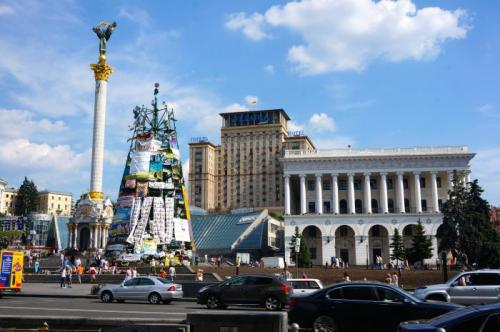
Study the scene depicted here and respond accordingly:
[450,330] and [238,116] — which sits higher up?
[238,116]

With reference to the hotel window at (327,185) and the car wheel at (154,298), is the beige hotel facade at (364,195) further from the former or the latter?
the car wheel at (154,298)

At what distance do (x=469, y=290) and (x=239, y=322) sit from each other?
13096 mm

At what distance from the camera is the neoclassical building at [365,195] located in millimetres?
78875

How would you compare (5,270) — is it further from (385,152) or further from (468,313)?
(385,152)

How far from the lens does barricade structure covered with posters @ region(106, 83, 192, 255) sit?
56625 mm

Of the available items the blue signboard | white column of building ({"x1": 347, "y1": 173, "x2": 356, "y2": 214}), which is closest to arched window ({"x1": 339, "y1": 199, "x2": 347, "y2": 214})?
white column of building ({"x1": 347, "y1": 173, "x2": 356, "y2": 214})

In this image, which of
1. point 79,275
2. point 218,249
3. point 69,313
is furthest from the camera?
point 218,249

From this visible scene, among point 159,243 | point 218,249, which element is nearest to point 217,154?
point 218,249

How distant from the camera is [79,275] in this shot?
141ft

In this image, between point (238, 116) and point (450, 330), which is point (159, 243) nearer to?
point (450, 330)

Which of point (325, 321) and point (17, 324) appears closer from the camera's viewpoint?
point (17, 324)

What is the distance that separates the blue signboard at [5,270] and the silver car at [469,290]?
20.2 metres

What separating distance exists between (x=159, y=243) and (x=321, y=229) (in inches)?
1230

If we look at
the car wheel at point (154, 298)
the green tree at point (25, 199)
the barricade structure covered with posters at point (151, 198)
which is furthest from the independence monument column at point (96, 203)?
the green tree at point (25, 199)
